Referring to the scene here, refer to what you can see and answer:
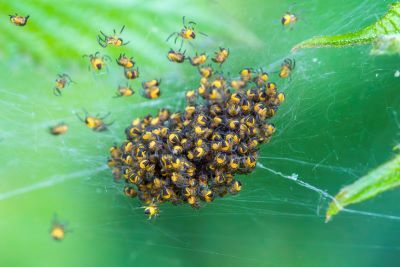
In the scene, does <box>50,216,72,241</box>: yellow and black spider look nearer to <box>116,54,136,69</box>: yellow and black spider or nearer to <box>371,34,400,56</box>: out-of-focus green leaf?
<box>116,54,136,69</box>: yellow and black spider

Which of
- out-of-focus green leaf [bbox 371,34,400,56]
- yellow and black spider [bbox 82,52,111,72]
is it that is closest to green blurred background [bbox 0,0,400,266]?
yellow and black spider [bbox 82,52,111,72]

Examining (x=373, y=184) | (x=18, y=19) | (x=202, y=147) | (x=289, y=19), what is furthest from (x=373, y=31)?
(x=18, y=19)

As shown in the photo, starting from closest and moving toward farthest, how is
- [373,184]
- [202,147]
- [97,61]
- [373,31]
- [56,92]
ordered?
[373,184], [373,31], [202,147], [97,61], [56,92]

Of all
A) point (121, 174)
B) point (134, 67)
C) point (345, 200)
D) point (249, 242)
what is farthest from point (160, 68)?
point (345, 200)

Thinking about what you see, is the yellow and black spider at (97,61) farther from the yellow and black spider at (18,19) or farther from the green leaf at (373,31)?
the green leaf at (373,31)

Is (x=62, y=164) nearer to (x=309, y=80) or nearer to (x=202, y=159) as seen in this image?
(x=202, y=159)

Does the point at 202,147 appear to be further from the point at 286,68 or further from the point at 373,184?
the point at 373,184

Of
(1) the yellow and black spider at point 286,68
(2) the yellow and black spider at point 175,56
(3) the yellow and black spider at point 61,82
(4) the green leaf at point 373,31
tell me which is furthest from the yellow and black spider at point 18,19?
(4) the green leaf at point 373,31
